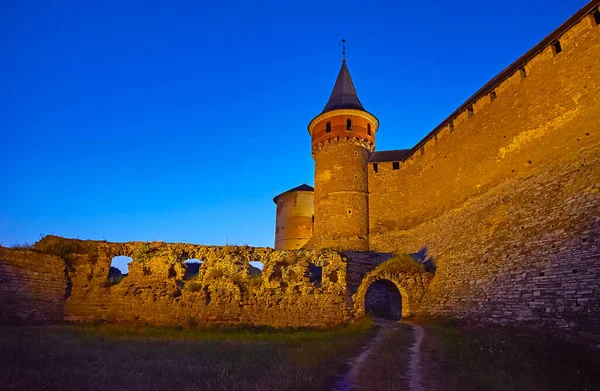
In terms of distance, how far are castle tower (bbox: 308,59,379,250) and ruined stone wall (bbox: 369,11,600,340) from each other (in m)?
6.01

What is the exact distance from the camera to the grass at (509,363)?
6.20 metres

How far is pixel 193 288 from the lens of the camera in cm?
1334

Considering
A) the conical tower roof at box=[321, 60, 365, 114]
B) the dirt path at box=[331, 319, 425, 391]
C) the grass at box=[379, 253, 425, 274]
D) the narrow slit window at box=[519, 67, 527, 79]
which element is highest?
the conical tower roof at box=[321, 60, 365, 114]

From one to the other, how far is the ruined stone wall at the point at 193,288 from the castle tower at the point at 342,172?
1251cm

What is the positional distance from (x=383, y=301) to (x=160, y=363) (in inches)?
627

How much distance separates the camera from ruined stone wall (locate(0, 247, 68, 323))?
431 inches

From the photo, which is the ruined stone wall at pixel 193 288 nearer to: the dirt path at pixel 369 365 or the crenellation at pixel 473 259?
the crenellation at pixel 473 259

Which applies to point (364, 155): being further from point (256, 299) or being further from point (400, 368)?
point (400, 368)

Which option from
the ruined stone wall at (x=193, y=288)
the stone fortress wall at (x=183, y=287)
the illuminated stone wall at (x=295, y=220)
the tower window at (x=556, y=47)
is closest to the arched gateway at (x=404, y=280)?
the stone fortress wall at (x=183, y=287)

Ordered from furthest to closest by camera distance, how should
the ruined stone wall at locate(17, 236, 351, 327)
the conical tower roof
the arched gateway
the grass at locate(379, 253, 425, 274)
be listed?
the conical tower roof < the grass at locate(379, 253, 425, 274) < the arched gateway < the ruined stone wall at locate(17, 236, 351, 327)

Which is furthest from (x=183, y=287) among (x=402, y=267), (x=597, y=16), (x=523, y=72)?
(x=597, y=16)

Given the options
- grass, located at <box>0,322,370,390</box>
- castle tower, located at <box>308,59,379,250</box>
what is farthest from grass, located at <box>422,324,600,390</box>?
castle tower, located at <box>308,59,379,250</box>

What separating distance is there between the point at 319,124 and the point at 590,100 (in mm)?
19568

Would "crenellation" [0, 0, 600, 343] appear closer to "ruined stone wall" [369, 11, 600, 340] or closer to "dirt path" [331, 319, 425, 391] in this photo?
"ruined stone wall" [369, 11, 600, 340]
